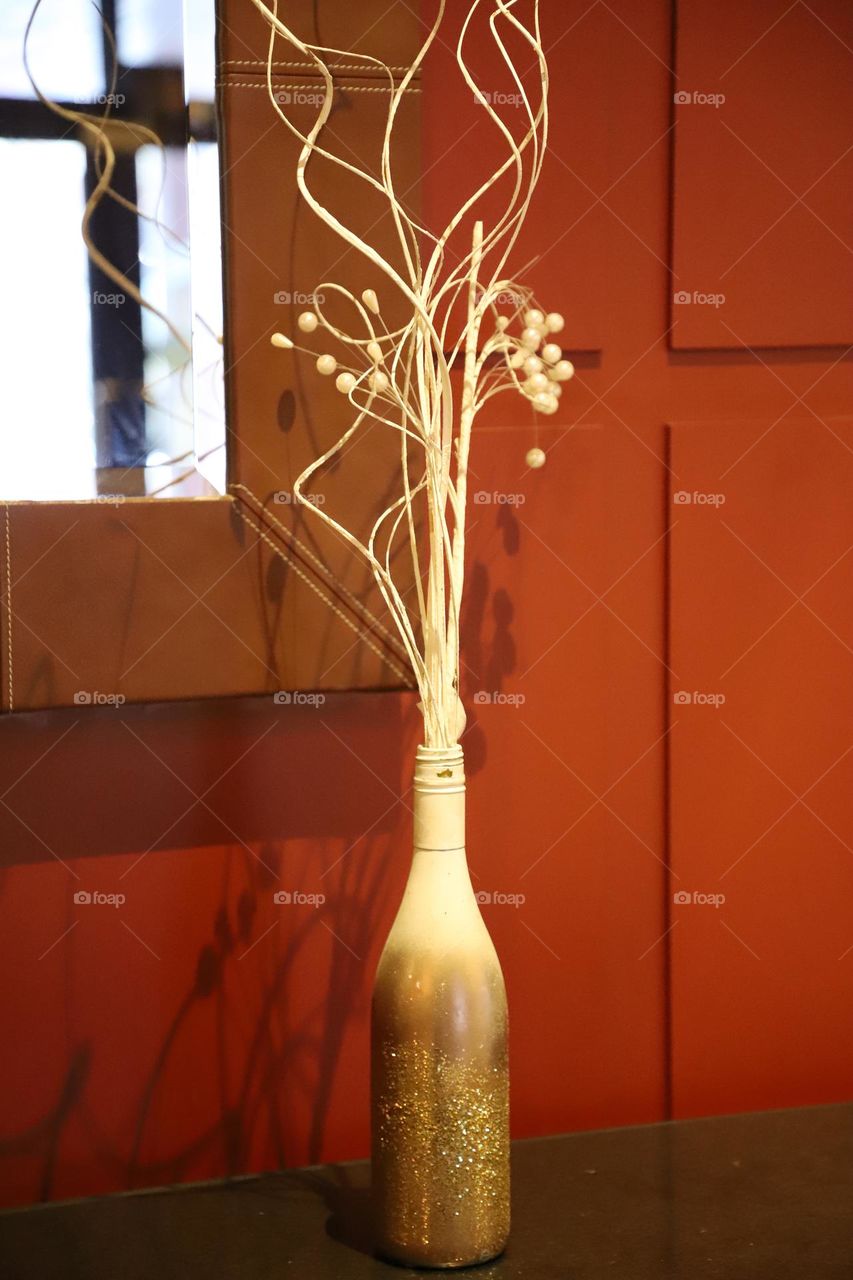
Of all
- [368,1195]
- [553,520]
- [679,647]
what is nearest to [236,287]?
[553,520]

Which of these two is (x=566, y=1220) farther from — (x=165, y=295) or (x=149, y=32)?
(x=149, y=32)

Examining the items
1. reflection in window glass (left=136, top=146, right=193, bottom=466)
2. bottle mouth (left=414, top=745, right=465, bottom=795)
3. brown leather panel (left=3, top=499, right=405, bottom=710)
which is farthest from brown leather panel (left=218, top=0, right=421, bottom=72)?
bottle mouth (left=414, top=745, right=465, bottom=795)

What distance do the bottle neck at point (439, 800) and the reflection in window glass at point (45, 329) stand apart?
0.42 meters

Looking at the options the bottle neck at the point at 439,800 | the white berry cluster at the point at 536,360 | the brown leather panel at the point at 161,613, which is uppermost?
the white berry cluster at the point at 536,360

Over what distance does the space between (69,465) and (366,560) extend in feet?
0.94

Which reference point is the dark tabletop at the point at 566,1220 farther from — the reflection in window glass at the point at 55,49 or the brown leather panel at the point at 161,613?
the reflection in window glass at the point at 55,49

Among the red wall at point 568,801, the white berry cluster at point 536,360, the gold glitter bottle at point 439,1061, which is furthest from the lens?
the red wall at point 568,801

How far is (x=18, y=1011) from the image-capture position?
1222 mm

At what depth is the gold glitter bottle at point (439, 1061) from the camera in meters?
1.02

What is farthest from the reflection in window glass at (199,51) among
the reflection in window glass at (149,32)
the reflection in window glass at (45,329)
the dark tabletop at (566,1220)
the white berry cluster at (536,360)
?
the dark tabletop at (566,1220)

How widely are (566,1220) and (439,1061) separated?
0.24 m

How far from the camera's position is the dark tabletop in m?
1.04

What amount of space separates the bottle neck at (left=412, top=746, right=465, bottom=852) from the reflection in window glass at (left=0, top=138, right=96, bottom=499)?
1.36ft

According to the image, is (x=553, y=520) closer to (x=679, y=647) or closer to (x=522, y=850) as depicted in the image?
(x=679, y=647)
